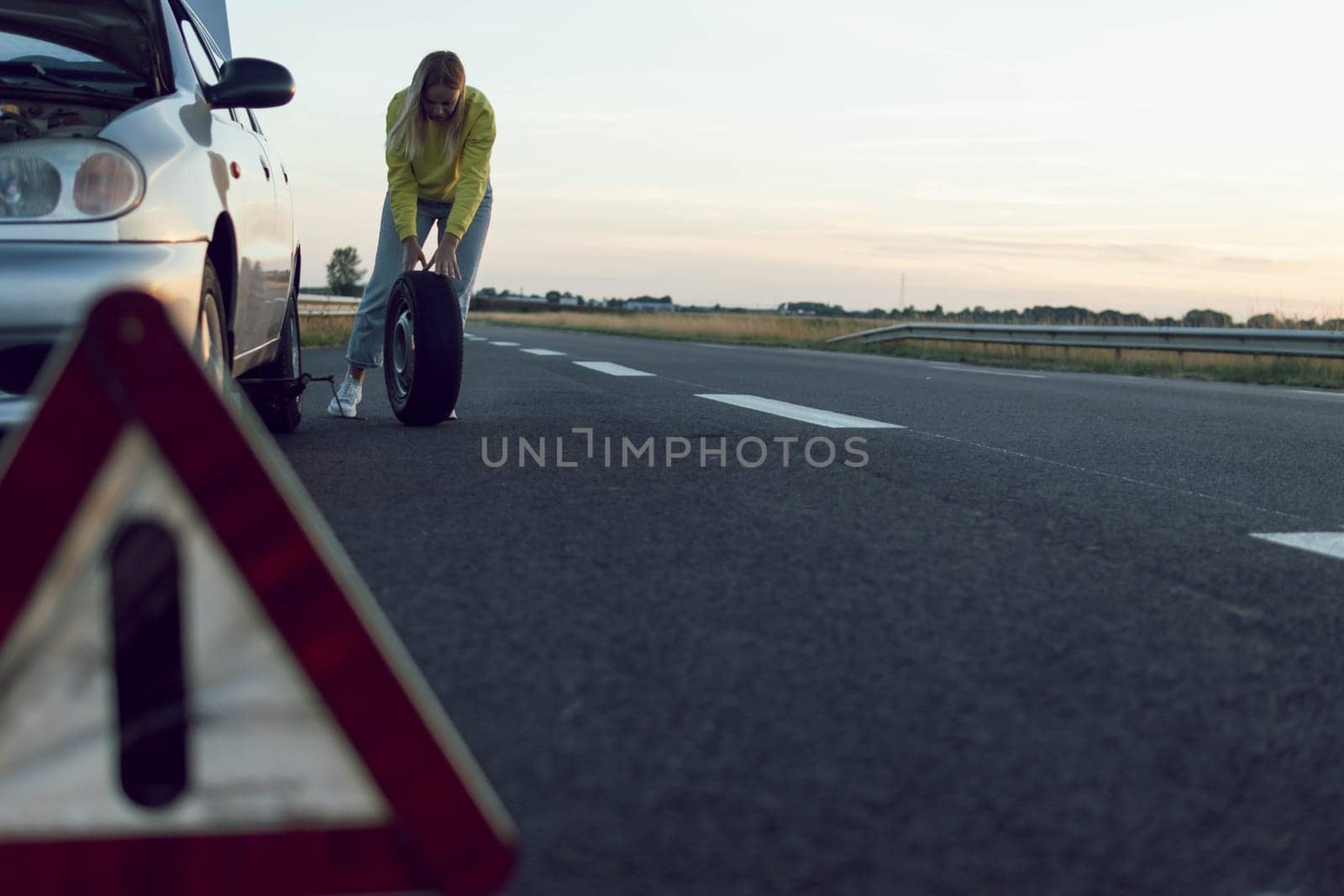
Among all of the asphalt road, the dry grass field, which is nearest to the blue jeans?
the asphalt road

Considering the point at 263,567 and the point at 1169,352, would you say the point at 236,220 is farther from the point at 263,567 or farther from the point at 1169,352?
the point at 1169,352

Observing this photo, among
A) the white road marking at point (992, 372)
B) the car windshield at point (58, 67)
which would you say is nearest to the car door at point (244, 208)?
the car windshield at point (58, 67)

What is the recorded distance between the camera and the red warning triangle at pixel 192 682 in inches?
52.4

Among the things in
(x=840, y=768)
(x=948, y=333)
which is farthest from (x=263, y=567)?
(x=948, y=333)

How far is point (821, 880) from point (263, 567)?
0.72 metres

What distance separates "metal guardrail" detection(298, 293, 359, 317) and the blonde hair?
15.8 m

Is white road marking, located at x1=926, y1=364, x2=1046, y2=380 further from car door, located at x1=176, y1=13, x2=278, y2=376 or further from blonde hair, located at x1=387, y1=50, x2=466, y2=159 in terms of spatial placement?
car door, located at x1=176, y1=13, x2=278, y2=376

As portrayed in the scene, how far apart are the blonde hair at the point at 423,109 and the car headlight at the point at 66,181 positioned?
297 cm

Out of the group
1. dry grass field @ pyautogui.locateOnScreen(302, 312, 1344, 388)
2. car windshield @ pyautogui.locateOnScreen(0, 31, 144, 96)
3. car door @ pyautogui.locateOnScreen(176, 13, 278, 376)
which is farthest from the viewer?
dry grass field @ pyautogui.locateOnScreen(302, 312, 1344, 388)

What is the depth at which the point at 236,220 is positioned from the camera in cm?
441

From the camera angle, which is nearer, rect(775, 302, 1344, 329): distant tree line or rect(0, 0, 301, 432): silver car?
rect(0, 0, 301, 432): silver car

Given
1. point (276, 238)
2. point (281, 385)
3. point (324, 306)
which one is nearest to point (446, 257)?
point (281, 385)

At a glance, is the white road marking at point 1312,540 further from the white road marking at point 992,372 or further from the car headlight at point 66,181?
the white road marking at point 992,372

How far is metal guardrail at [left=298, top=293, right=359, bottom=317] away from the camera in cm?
2347
